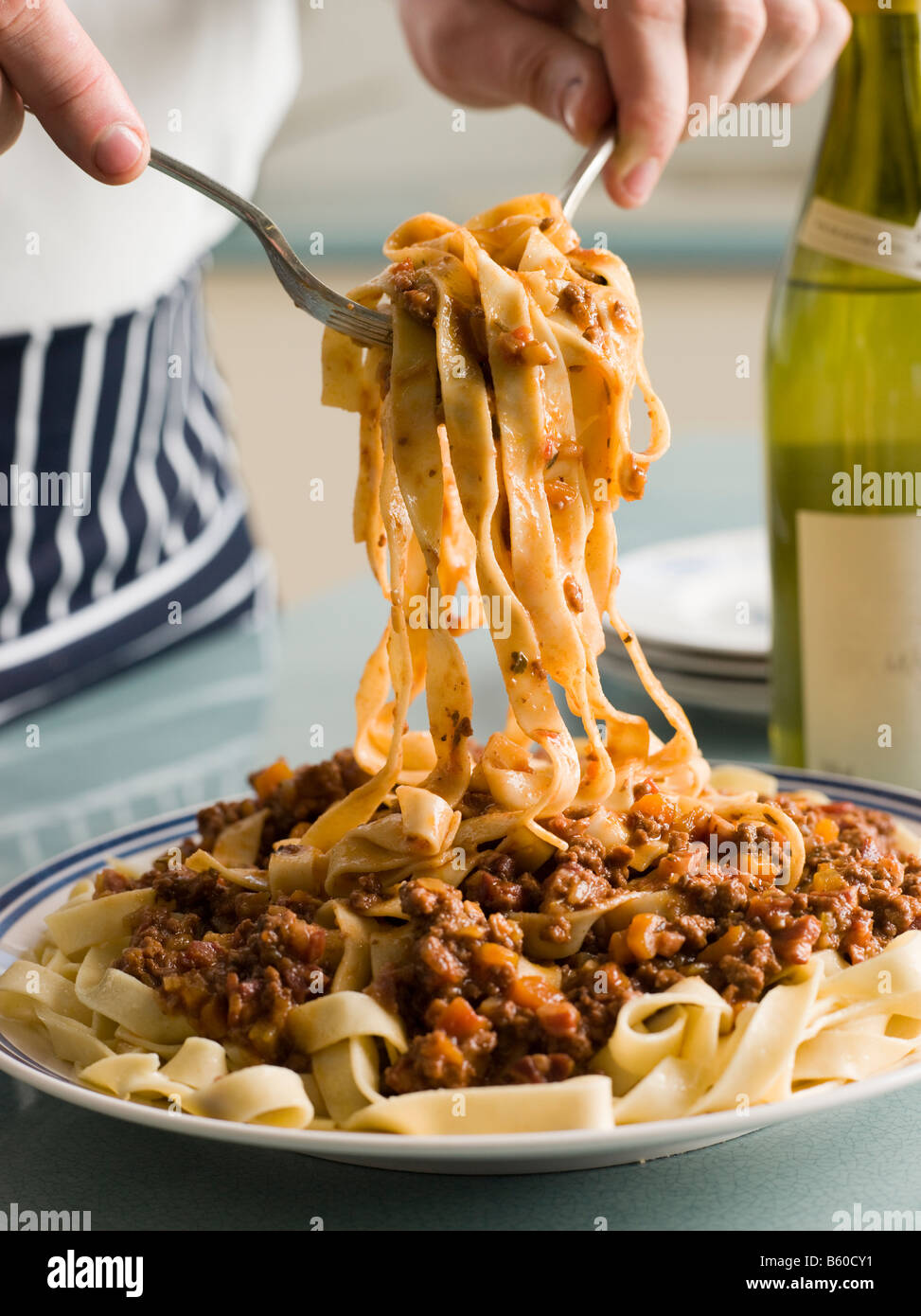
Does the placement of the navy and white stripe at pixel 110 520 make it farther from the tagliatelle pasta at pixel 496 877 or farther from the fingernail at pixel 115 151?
the fingernail at pixel 115 151

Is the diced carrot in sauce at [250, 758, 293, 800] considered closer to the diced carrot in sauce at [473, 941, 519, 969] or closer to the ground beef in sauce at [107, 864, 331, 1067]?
the ground beef in sauce at [107, 864, 331, 1067]

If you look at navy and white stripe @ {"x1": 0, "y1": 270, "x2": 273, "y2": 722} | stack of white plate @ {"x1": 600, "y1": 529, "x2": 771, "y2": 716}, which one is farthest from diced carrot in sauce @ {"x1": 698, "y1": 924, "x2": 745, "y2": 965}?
navy and white stripe @ {"x1": 0, "y1": 270, "x2": 273, "y2": 722}

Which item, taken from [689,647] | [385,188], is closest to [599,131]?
[689,647]

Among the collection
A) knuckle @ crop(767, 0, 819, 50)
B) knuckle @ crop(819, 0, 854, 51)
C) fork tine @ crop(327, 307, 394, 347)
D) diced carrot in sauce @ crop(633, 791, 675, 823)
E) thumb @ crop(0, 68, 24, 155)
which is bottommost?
diced carrot in sauce @ crop(633, 791, 675, 823)

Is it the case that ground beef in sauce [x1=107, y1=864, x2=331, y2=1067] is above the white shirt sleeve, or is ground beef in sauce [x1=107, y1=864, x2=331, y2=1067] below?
below

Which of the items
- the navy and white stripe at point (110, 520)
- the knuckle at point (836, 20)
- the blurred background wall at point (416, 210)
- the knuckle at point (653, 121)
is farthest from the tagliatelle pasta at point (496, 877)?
the blurred background wall at point (416, 210)
